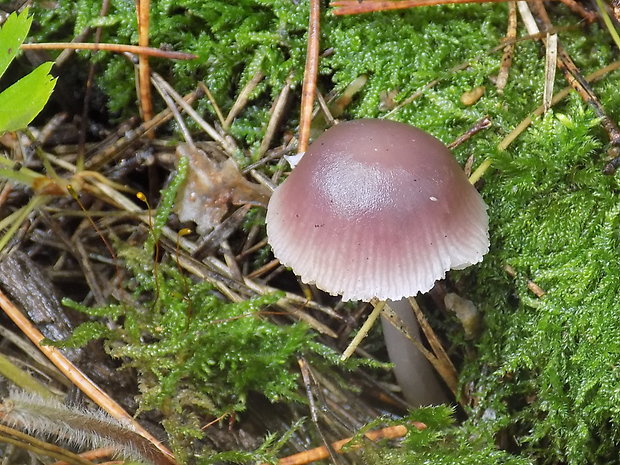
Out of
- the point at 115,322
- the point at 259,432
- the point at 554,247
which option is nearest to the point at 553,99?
the point at 554,247

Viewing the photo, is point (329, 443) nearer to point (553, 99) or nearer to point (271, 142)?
point (271, 142)

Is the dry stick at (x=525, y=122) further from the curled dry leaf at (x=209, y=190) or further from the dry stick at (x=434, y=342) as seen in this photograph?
the curled dry leaf at (x=209, y=190)

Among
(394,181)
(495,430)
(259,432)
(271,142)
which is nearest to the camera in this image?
(394,181)

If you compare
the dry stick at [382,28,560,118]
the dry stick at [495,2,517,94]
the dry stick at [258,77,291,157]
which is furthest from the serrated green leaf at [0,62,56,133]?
the dry stick at [495,2,517,94]

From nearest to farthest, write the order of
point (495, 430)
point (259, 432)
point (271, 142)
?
point (495, 430) → point (259, 432) → point (271, 142)

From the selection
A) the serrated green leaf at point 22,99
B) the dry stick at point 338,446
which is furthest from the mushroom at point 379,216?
the serrated green leaf at point 22,99

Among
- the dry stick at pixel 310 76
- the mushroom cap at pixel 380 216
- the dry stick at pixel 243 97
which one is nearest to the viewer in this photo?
the mushroom cap at pixel 380 216
